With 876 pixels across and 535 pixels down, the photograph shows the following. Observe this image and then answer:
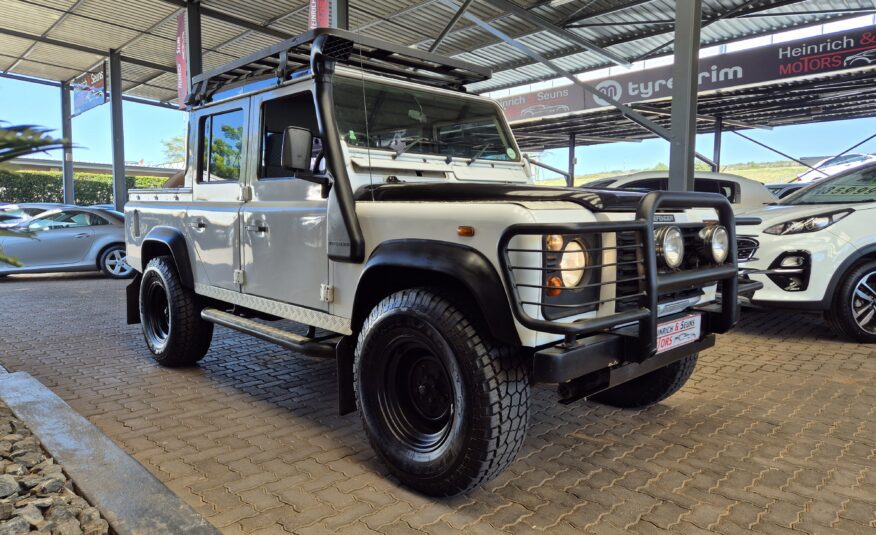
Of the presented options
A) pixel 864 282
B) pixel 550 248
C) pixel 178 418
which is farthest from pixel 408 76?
pixel 864 282

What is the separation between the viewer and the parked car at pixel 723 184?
741 centimetres

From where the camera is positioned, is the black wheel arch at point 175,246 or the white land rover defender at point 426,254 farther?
the black wheel arch at point 175,246

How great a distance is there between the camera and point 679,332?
109 inches

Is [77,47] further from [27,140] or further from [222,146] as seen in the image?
[27,140]

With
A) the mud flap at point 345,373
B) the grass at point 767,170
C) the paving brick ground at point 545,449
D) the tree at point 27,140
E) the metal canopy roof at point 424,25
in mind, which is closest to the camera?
the tree at point 27,140

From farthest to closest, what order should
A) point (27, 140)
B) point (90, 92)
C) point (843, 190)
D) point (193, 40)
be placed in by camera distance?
point (90, 92) → point (193, 40) → point (843, 190) → point (27, 140)

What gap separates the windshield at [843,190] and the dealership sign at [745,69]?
21.5 ft

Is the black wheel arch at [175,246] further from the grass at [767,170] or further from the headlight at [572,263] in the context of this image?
the grass at [767,170]

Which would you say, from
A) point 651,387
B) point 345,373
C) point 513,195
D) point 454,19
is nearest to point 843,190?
point 651,387

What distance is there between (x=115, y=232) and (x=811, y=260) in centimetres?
1090

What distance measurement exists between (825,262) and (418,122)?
4.16 m

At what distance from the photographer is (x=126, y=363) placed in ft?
16.4

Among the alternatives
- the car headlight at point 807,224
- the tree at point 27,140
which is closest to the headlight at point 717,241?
the tree at point 27,140

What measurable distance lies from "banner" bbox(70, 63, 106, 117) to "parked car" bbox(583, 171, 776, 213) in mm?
13899
